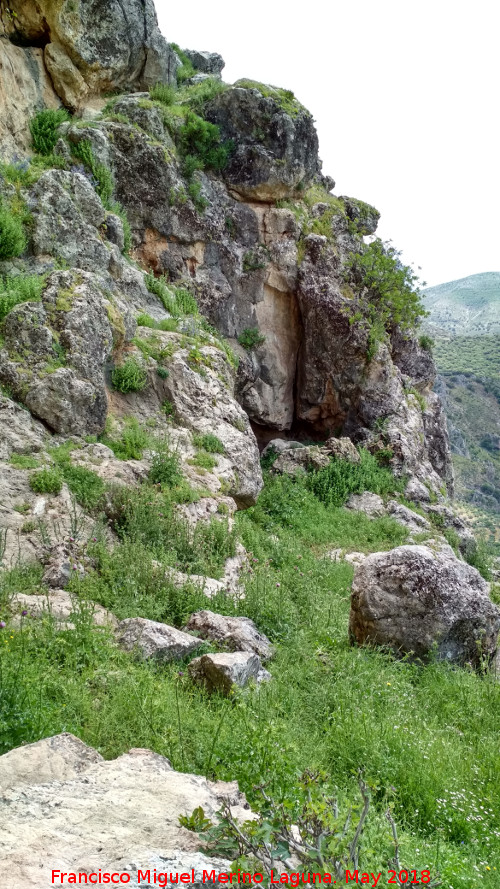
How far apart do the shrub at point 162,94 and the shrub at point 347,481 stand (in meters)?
10.9

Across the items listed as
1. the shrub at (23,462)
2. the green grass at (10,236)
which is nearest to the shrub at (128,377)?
the green grass at (10,236)

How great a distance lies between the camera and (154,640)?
4.79 metres

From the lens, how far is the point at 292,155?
1577 centimetres

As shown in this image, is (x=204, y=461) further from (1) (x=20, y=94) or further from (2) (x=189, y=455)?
(1) (x=20, y=94)

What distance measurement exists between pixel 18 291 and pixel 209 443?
13.5ft

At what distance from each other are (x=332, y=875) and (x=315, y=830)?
0.53ft

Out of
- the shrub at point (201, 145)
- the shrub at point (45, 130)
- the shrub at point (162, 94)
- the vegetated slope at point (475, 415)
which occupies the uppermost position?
the shrub at point (162, 94)

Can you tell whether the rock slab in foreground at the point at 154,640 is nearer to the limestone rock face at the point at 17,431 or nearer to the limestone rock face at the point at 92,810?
the limestone rock face at the point at 92,810

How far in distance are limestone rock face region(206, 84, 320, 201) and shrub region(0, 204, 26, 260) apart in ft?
26.3

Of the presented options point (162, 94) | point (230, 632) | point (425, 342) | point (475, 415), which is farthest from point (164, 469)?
point (475, 415)

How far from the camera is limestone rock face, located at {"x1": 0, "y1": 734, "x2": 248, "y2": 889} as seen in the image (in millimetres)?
1907

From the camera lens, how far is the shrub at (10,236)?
902 cm

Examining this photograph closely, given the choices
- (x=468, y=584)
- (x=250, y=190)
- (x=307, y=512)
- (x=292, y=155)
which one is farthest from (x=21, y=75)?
(x=468, y=584)

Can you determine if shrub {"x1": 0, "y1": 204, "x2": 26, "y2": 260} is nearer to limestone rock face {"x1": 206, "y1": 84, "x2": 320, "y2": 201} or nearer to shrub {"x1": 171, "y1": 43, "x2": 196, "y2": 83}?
limestone rock face {"x1": 206, "y1": 84, "x2": 320, "y2": 201}
